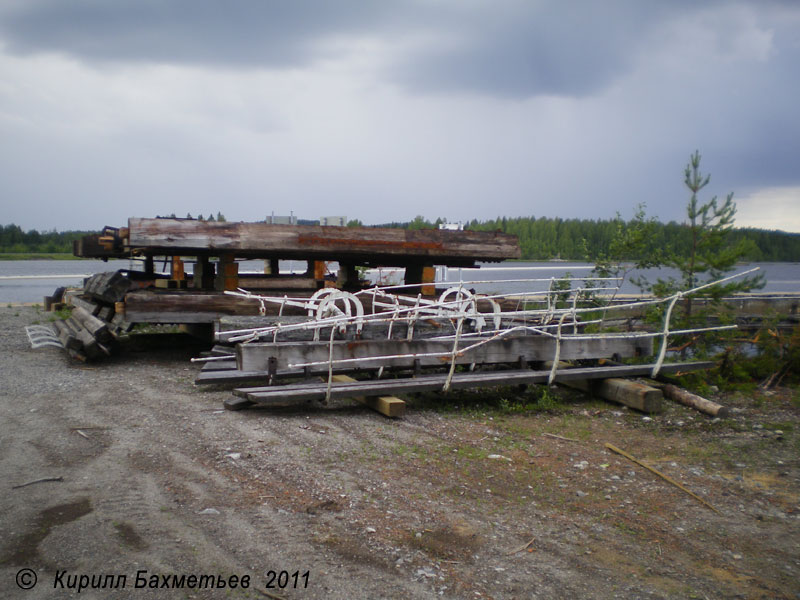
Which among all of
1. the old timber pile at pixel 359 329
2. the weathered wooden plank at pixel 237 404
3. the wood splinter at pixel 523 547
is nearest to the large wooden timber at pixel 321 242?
the old timber pile at pixel 359 329

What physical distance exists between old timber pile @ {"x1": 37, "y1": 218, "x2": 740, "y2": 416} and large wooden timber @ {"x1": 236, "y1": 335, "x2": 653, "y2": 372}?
0.01m

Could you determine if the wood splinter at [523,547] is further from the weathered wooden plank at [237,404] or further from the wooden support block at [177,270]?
the wooden support block at [177,270]

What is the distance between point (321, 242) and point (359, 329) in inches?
131

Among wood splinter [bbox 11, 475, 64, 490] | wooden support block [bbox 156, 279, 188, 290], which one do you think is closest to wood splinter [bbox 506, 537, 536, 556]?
wood splinter [bbox 11, 475, 64, 490]

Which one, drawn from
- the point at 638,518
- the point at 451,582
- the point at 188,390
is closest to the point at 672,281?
the point at 638,518

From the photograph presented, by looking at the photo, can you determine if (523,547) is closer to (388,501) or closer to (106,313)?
(388,501)

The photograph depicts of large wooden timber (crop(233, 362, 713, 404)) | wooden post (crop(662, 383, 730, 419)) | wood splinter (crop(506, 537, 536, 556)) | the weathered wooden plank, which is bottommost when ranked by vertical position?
wood splinter (crop(506, 537, 536, 556))

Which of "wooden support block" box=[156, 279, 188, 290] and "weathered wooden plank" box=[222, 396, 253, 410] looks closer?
"weathered wooden plank" box=[222, 396, 253, 410]

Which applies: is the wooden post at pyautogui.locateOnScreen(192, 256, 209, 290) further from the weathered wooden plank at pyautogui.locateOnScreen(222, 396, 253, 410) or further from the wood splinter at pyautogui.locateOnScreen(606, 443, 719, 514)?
the wood splinter at pyautogui.locateOnScreen(606, 443, 719, 514)

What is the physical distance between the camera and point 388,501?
15.1 ft

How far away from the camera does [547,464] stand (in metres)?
5.80

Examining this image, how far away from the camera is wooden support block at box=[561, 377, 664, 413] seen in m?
7.82

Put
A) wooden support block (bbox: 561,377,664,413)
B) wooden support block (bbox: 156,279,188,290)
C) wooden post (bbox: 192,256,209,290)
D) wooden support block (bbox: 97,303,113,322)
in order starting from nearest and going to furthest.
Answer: wooden support block (bbox: 561,377,664,413) < wooden support block (bbox: 97,303,113,322) < wooden post (bbox: 192,256,209,290) < wooden support block (bbox: 156,279,188,290)

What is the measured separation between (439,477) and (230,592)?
226cm
